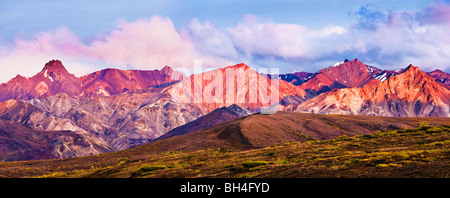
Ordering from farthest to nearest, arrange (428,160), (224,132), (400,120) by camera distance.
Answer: (400,120)
(224,132)
(428,160)

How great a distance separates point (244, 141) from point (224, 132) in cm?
1346

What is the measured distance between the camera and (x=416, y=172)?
28.5 m

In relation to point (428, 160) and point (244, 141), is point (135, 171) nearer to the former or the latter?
point (428, 160)

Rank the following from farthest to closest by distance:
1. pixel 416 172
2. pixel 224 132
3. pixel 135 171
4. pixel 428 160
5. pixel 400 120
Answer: pixel 400 120 → pixel 224 132 → pixel 135 171 → pixel 428 160 → pixel 416 172

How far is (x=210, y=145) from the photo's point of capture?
325 feet
